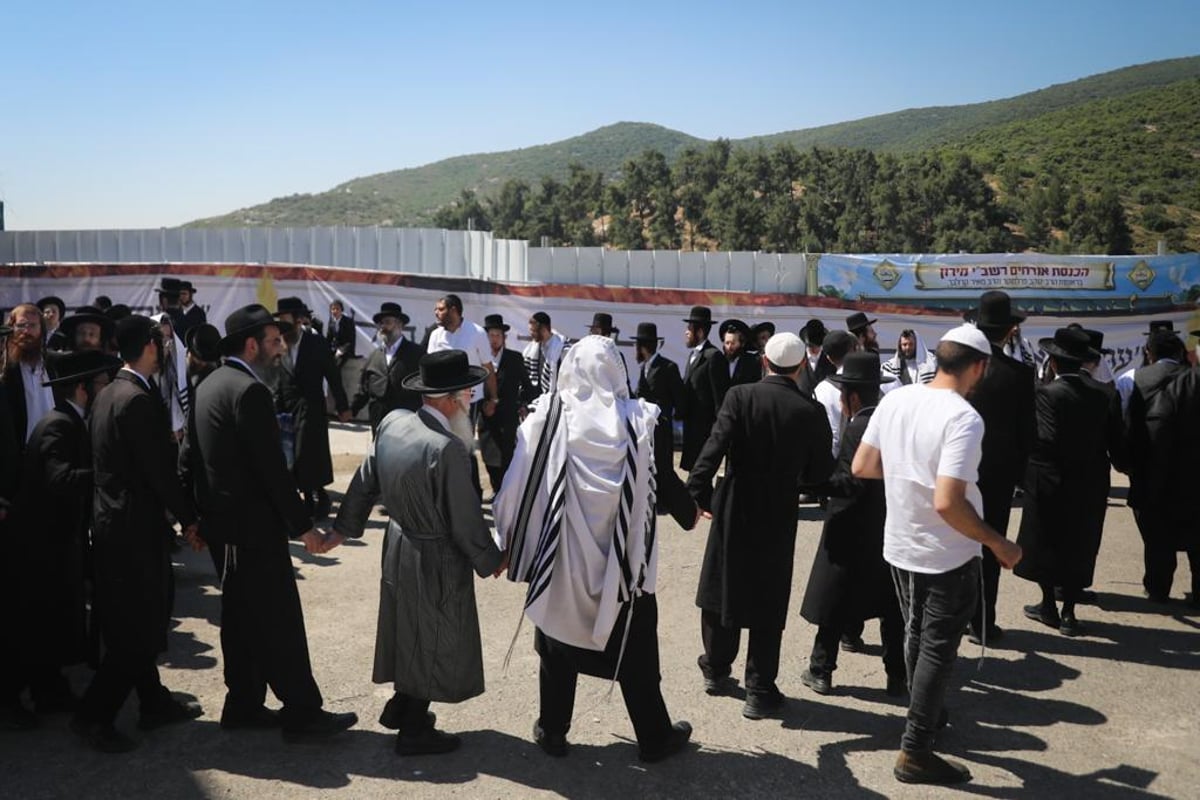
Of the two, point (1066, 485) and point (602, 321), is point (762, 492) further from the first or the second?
point (602, 321)

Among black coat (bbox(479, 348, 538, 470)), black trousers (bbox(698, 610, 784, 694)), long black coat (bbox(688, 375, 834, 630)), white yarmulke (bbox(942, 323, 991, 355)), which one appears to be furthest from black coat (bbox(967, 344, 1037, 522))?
black coat (bbox(479, 348, 538, 470))

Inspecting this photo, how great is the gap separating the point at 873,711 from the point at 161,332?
5.74 meters

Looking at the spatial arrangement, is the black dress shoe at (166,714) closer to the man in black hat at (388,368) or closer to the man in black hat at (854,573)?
the man in black hat at (854,573)

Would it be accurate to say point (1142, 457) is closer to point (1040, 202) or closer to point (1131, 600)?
point (1131, 600)

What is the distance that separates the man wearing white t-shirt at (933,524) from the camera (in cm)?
401

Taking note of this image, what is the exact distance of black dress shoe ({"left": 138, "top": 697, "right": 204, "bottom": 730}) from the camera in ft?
15.5

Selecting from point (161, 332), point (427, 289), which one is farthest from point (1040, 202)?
point (161, 332)

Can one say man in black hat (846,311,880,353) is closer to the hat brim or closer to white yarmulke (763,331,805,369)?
white yarmulke (763,331,805,369)

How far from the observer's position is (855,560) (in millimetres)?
5281

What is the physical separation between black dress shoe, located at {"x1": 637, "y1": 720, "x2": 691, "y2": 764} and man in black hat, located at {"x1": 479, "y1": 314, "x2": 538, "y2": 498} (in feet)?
16.7

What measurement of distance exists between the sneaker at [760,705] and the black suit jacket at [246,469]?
2.26 m

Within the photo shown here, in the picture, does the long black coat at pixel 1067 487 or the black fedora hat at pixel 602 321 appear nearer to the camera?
the long black coat at pixel 1067 487

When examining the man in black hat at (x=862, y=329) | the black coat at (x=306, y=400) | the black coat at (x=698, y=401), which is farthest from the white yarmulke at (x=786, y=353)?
the man in black hat at (x=862, y=329)

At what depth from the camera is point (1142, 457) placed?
705 centimetres
